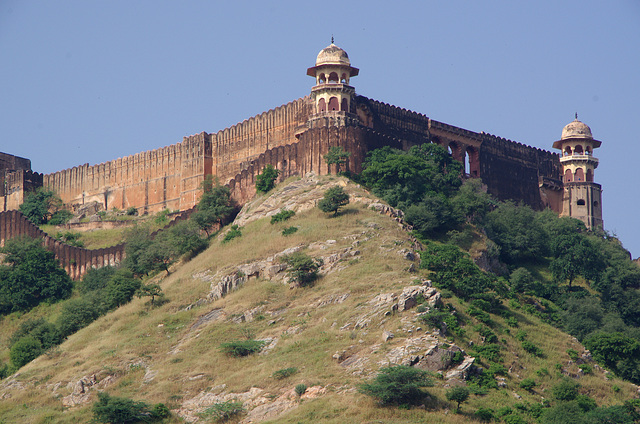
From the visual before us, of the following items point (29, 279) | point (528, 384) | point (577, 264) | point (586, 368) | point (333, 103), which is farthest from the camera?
point (29, 279)

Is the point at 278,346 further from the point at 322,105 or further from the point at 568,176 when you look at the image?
the point at 568,176

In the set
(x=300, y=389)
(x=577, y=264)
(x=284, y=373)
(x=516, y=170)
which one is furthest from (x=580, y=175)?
(x=300, y=389)

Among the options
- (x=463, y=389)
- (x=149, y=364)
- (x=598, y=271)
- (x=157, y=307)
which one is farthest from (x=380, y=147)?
(x=463, y=389)

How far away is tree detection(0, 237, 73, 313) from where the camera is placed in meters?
78.9

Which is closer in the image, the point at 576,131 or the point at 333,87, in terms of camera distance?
the point at 333,87

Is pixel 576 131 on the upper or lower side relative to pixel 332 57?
lower

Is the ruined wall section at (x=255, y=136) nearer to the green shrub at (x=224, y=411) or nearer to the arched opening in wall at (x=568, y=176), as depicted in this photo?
the arched opening in wall at (x=568, y=176)

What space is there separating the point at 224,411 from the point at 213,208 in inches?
1108

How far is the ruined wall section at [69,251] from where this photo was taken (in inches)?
3243

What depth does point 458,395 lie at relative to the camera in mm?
49344

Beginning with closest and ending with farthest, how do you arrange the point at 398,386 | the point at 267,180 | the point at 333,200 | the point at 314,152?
the point at 398,386, the point at 333,200, the point at 314,152, the point at 267,180

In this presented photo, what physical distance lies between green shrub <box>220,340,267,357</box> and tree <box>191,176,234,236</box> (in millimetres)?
20831

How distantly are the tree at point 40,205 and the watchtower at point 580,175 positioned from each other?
134 feet

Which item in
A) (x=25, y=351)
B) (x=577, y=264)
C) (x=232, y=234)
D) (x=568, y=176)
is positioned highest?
(x=568, y=176)
